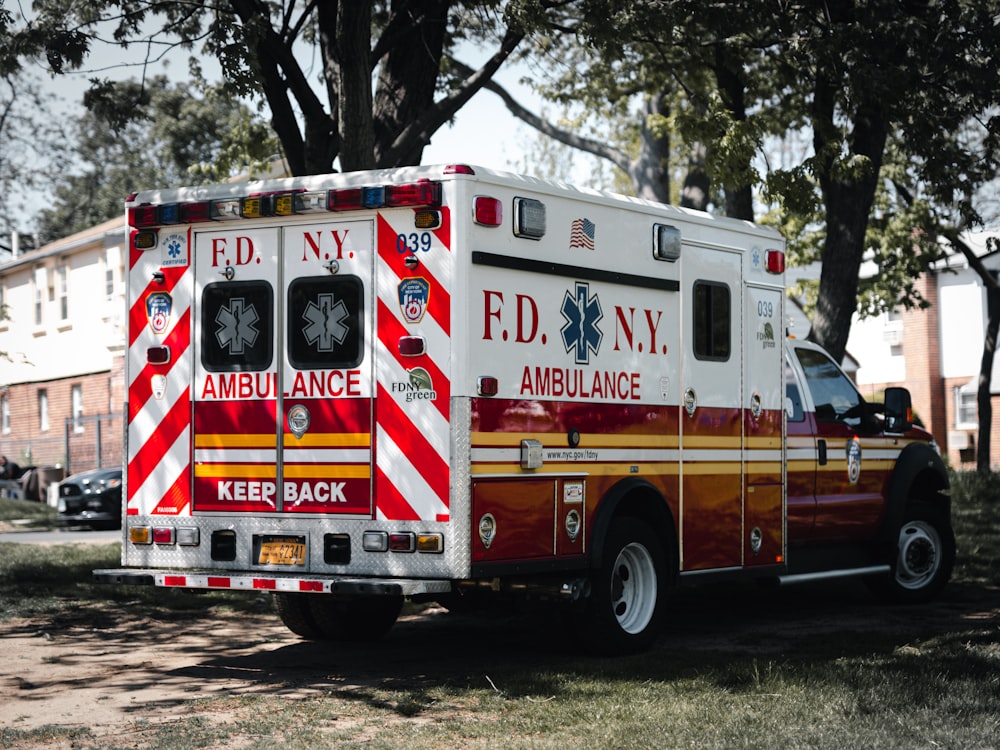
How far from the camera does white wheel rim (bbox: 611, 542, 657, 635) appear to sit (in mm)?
9039

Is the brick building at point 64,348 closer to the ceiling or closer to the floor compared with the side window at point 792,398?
closer to the ceiling

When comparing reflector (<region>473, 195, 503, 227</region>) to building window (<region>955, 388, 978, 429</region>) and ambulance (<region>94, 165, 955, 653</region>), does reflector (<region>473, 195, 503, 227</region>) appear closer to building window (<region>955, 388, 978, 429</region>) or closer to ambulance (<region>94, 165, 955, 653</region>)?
ambulance (<region>94, 165, 955, 653</region>)

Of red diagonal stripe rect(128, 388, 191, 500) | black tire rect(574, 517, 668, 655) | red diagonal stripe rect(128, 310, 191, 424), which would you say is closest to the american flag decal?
black tire rect(574, 517, 668, 655)

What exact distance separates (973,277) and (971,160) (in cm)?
2650

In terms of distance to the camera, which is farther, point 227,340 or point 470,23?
point 470,23

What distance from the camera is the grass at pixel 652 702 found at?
652 cm

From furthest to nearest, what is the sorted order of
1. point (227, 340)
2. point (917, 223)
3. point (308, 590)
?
point (917, 223) < point (227, 340) < point (308, 590)

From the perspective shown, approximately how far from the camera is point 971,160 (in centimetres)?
1527

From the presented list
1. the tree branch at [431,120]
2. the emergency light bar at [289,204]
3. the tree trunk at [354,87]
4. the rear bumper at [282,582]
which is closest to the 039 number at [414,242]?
the emergency light bar at [289,204]

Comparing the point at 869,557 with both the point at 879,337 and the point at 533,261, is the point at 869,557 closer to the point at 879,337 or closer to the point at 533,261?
the point at 533,261

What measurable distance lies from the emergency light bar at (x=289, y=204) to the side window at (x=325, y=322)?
42 centimetres

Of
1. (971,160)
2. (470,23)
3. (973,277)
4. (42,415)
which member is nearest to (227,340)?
(470,23)

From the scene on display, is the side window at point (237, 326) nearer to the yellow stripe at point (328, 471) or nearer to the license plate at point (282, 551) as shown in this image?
the yellow stripe at point (328, 471)

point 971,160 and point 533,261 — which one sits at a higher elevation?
point 971,160
